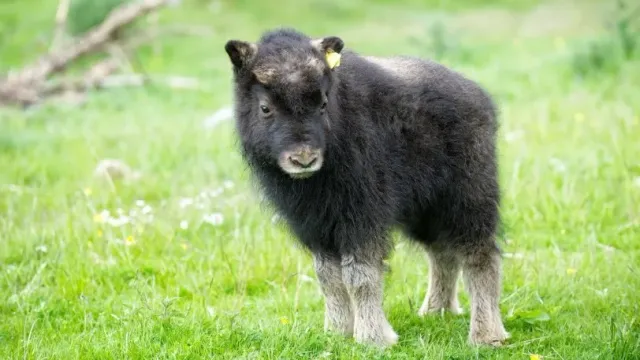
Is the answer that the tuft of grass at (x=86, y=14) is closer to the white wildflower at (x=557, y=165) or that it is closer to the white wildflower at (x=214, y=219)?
the white wildflower at (x=214, y=219)

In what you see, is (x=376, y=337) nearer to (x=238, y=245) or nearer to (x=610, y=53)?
(x=238, y=245)

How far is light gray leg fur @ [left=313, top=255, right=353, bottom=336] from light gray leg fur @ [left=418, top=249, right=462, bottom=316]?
83 cm

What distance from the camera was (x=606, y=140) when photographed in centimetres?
1055

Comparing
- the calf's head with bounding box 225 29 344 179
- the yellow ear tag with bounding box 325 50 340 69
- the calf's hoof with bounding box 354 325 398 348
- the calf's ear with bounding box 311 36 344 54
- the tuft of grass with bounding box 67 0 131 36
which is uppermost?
the calf's ear with bounding box 311 36 344 54

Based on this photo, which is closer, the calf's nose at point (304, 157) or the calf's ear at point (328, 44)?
the calf's nose at point (304, 157)

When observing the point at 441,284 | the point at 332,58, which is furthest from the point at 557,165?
the point at 332,58

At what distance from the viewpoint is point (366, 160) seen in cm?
600

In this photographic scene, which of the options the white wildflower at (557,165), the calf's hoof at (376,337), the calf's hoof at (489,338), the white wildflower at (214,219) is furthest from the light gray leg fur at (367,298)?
the white wildflower at (557,165)

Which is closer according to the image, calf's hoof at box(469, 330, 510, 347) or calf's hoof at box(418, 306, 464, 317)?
calf's hoof at box(469, 330, 510, 347)

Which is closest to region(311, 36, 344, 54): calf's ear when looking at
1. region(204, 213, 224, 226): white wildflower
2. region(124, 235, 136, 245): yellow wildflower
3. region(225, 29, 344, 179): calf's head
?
region(225, 29, 344, 179): calf's head

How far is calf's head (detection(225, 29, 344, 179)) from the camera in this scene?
18.2ft

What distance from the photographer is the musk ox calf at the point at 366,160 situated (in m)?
5.67

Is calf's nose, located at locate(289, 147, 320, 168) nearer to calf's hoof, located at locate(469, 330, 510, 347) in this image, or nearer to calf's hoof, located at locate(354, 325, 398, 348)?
calf's hoof, located at locate(354, 325, 398, 348)

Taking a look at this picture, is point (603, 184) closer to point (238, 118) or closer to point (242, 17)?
point (238, 118)
